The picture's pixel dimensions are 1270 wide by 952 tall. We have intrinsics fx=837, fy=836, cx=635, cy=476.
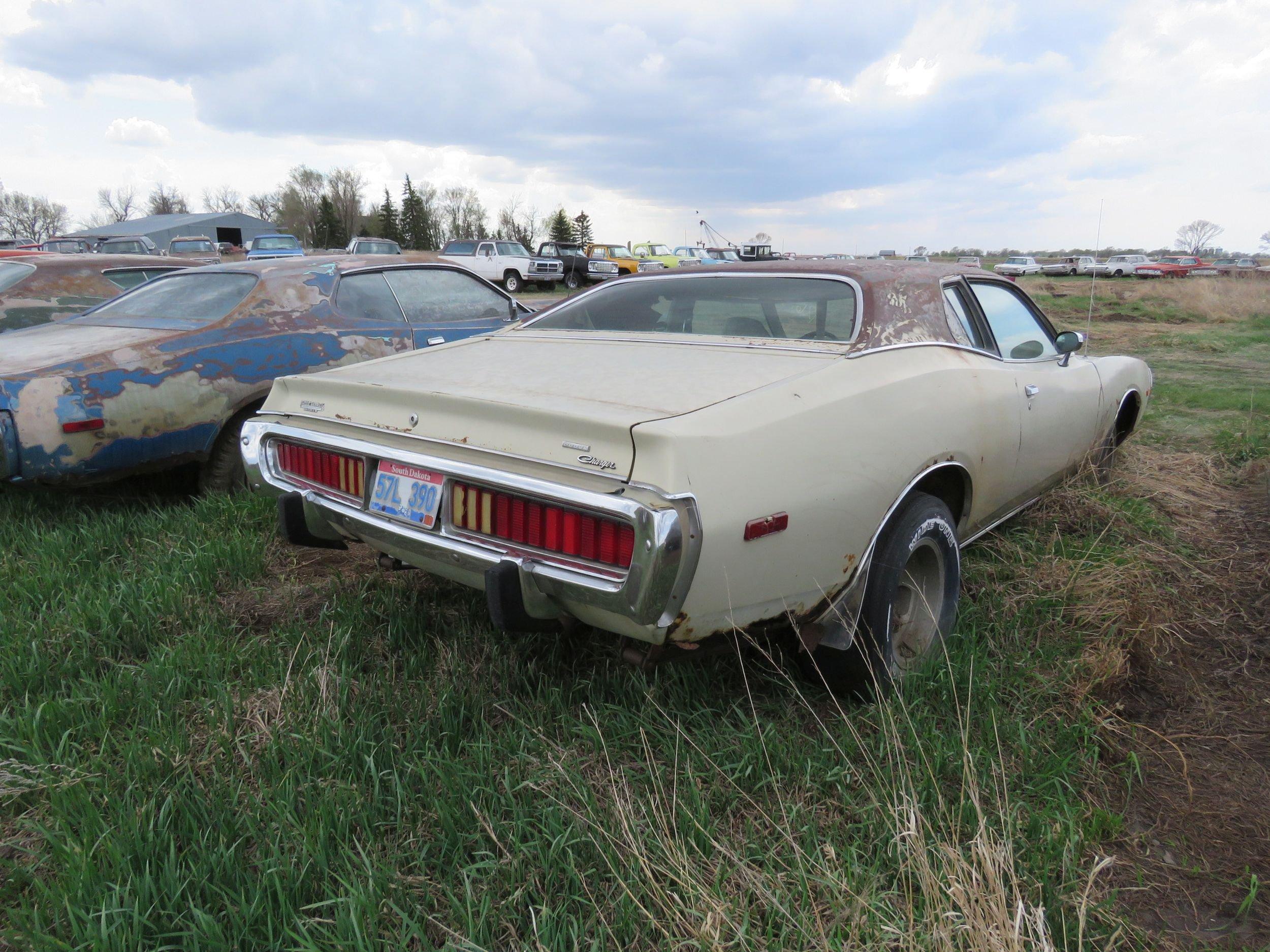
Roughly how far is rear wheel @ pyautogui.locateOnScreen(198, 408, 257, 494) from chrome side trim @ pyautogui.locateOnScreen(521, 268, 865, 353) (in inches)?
66.6

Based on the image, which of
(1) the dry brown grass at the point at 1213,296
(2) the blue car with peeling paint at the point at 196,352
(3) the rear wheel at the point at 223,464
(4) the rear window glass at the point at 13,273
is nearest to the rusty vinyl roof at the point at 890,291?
(2) the blue car with peeling paint at the point at 196,352

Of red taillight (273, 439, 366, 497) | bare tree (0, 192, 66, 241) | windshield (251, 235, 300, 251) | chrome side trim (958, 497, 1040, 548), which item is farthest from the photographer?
bare tree (0, 192, 66, 241)

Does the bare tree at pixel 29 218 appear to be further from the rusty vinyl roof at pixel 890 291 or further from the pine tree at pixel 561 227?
the rusty vinyl roof at pixel 890 291

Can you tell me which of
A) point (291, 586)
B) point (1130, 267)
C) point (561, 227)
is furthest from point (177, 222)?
point (291, 586)

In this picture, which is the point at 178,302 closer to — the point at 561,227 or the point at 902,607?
the point at 902,607


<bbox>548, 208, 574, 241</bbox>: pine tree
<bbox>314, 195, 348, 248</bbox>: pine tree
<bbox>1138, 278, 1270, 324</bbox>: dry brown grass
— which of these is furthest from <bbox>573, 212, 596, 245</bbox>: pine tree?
<bbox>1138, 278, 1270, 324</bbox>: dry brown grass

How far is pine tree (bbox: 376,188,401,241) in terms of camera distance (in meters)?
59.1

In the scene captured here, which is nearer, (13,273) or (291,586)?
(291,586)

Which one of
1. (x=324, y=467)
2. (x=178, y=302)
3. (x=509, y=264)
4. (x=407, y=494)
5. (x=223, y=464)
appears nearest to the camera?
(x=407, y=494)

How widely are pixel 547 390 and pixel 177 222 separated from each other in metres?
72.5

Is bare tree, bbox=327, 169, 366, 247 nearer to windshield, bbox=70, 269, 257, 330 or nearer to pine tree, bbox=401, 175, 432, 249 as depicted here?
pine tree, bbox=401, 175, 432, 249

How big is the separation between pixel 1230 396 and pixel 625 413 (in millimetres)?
7402

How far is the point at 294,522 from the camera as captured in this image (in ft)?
8.31

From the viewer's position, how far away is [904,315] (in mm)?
2682
